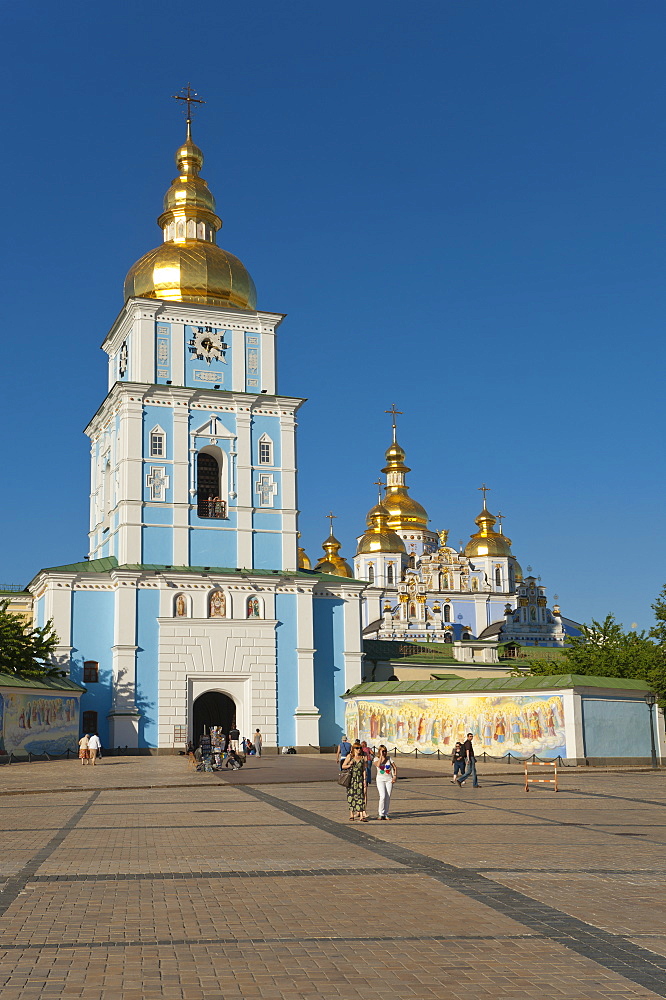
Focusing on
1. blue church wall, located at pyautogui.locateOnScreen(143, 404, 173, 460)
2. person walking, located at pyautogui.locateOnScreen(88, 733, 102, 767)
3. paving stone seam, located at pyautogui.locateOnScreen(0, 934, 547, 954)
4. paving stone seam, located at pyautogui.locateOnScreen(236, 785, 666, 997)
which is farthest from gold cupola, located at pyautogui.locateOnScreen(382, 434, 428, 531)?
paving stone seam, located at pyautogui.locateOnScreen(0, 934, 547, 954)

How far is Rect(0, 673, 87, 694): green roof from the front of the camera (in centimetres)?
3206

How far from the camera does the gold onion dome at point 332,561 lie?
279ft

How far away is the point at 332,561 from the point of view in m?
87.2

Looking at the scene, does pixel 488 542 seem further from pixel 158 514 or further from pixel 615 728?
pixel 615 728

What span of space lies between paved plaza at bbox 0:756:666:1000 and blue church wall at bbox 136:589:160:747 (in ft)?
66.3

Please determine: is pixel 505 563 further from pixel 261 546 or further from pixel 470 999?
pixel 470 999

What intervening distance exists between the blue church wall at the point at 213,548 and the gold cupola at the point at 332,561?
1621 inches

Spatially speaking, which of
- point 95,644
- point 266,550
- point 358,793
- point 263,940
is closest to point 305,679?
point 266,550

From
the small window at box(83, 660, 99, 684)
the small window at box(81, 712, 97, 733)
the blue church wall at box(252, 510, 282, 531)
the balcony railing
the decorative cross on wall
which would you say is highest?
the decorative cross on wall

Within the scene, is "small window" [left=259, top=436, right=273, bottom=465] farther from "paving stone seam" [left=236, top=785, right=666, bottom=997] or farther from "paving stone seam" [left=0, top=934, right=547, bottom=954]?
"paving stone seam" [left=0, top=934, right=547, bottom=954]

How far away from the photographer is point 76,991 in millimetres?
6570

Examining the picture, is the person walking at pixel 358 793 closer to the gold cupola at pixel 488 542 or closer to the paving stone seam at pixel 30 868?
the paving stone seam at pixel 30 868

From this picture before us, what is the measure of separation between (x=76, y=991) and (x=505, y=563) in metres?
80.1

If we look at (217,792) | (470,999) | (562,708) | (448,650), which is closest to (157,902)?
(470,999)
